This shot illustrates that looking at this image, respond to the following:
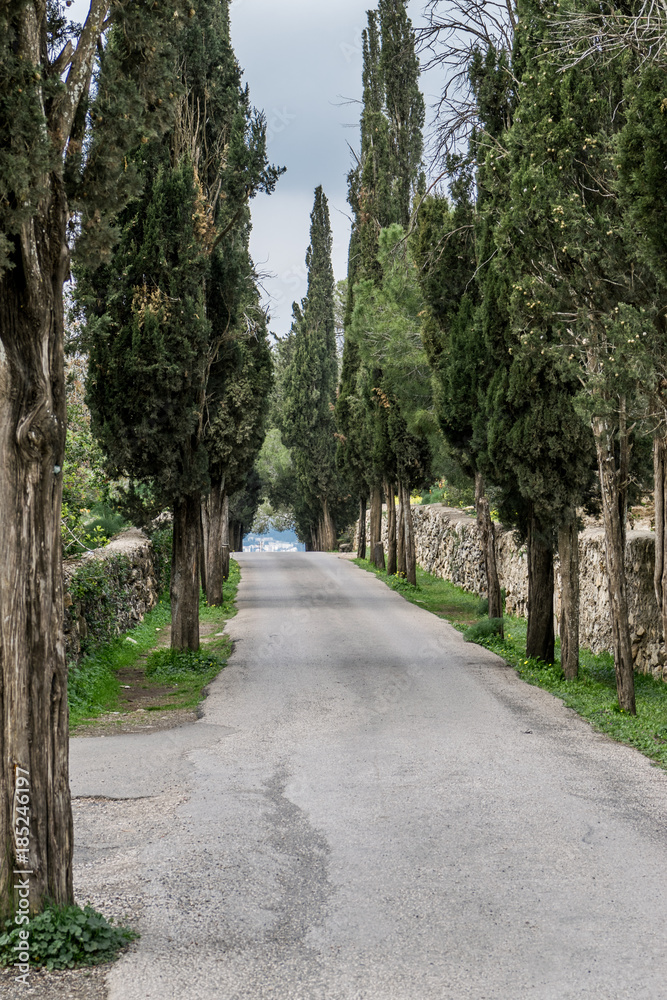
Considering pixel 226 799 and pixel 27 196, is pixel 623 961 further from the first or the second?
pixel 27 196

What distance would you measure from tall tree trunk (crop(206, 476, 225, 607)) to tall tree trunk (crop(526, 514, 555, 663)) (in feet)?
31.5

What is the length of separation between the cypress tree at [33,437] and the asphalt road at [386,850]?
863 millimetres

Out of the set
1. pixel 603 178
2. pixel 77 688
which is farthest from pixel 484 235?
pixel 77 688

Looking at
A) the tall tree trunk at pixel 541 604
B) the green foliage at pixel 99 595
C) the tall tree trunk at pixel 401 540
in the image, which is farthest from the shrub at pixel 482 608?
the green foliage at pixel 99 595

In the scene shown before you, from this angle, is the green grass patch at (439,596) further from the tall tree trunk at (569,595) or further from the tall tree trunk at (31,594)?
the tall tree trunk at (31,594)

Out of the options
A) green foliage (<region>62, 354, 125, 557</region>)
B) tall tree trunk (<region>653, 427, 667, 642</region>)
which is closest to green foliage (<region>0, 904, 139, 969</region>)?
tall tree trunk (<region>653, 427, 667, 642</region>)

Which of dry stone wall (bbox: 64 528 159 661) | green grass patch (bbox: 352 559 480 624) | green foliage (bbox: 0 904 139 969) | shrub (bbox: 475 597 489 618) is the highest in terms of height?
dry stone wall (bbox: 64 528 159 661)

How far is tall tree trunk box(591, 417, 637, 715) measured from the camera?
10297mm

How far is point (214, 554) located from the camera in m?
21.9

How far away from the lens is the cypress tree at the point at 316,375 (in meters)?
42.4

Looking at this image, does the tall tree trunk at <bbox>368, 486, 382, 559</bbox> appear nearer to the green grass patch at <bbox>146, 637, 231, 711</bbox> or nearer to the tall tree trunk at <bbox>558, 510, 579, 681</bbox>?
the green grass patch at <bbox>146, 637, 231, 711</bbox>

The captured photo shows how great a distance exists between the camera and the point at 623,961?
14.6ft

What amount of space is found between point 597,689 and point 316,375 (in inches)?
1257

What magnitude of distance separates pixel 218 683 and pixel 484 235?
23.9 ft
